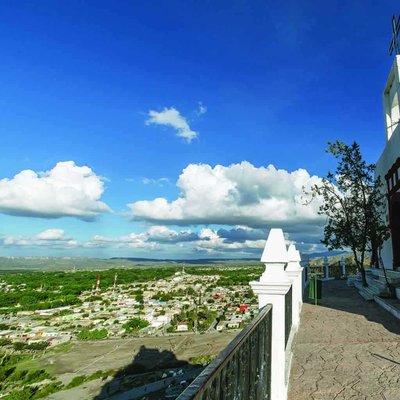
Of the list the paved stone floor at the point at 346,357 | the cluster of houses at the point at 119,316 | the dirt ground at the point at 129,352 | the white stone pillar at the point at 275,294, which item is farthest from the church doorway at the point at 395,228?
the cluster of houses at the point at 119,316

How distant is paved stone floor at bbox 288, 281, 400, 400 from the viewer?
4785 mm

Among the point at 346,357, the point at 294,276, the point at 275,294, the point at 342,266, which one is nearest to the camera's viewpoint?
the point at 275,294

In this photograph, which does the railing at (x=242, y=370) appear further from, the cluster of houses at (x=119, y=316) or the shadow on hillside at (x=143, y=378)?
the cluster of houses at (x=119, y=316)

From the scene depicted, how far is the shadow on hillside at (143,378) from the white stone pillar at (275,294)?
27.7m

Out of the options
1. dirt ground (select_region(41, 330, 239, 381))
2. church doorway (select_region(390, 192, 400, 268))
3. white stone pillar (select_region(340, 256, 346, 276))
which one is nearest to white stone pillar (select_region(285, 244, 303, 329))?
church doorway (select_region(390, 192, 400, 268))

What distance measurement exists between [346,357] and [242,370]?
4711mm

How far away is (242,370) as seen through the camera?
2455 millimetres

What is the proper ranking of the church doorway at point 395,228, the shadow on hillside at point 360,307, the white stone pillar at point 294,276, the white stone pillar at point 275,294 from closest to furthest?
the white stone pillar at point 275,294
the white stone pillar at point 294,276
the shadow on hillside at point 360,307
the church doorway at point 395,228

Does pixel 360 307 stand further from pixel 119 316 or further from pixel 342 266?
pixel 119 316

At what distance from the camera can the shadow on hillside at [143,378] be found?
103ft

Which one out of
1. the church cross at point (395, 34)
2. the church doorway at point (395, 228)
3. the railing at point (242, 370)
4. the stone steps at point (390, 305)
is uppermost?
the church cross at point (395, 34)

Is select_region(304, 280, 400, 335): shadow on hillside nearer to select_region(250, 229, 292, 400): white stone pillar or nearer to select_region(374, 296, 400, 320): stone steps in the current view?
select_region(374, 296, 400, 320): stone steps

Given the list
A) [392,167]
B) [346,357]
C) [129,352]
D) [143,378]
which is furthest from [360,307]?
[129,352]

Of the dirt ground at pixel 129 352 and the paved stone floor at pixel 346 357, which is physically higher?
the paved stone floor at pixel 346 357
